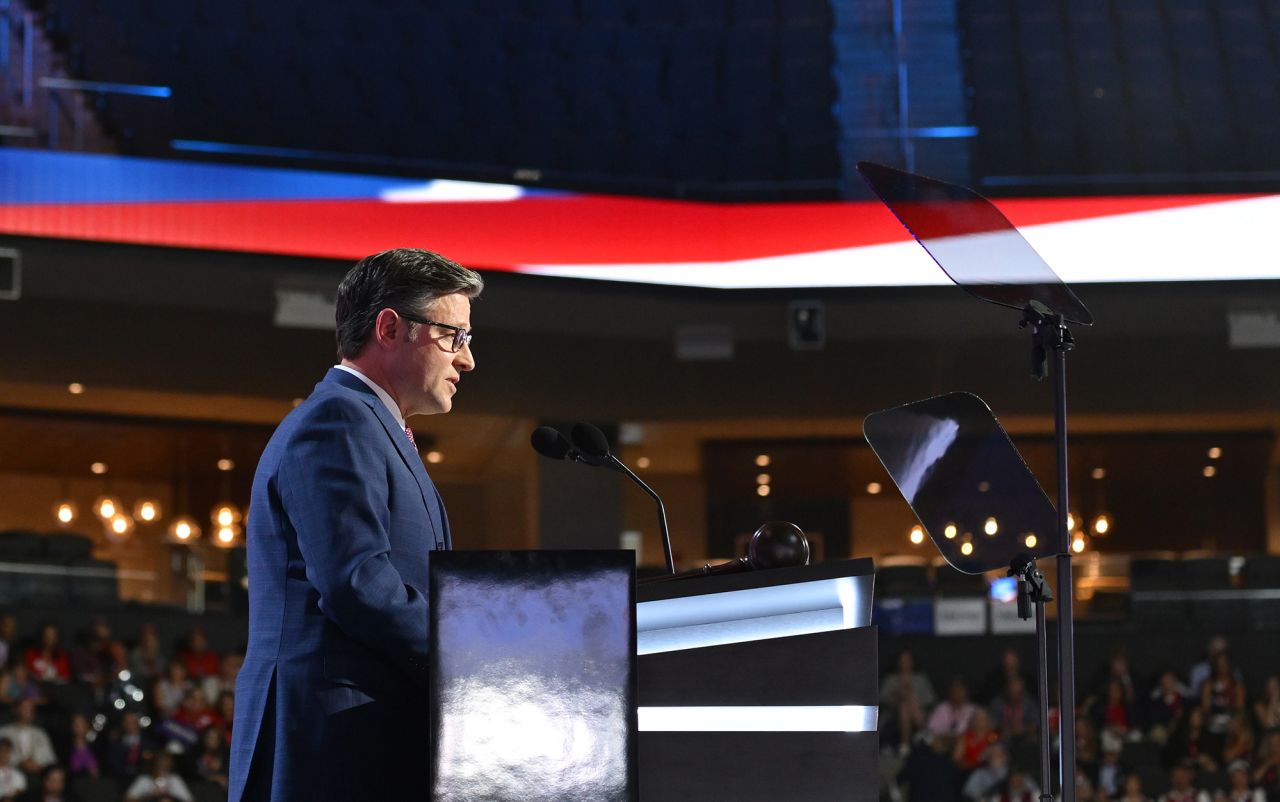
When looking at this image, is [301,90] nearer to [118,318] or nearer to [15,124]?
[15,124]

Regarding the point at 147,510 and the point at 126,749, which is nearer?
the point at 126,749

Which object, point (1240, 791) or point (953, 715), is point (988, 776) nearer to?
point (953, 715)

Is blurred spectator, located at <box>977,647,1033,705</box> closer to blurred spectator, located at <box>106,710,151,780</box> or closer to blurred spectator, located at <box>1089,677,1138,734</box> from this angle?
blurred spectator, located at <box>1089,677,1138,734</box>

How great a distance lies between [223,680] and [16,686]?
109cm

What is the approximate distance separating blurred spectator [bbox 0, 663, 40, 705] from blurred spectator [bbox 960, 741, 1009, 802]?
16.0ft

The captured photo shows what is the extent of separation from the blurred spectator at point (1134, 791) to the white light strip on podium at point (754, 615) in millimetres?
7032

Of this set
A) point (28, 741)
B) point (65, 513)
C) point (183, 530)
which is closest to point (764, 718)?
point (28, 741)

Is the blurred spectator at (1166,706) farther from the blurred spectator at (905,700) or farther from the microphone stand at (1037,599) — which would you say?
the microphone stand at (1037,599)

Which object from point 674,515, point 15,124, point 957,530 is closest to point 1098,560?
point 674,515

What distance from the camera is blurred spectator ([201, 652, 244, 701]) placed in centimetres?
845

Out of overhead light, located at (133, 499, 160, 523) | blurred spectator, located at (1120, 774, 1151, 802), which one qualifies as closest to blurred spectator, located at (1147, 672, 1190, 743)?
blurred spectator, located at (1120, 774, 1151, 802)

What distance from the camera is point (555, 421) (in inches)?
410

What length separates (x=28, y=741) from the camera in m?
7.68

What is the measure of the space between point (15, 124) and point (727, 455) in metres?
5.86
